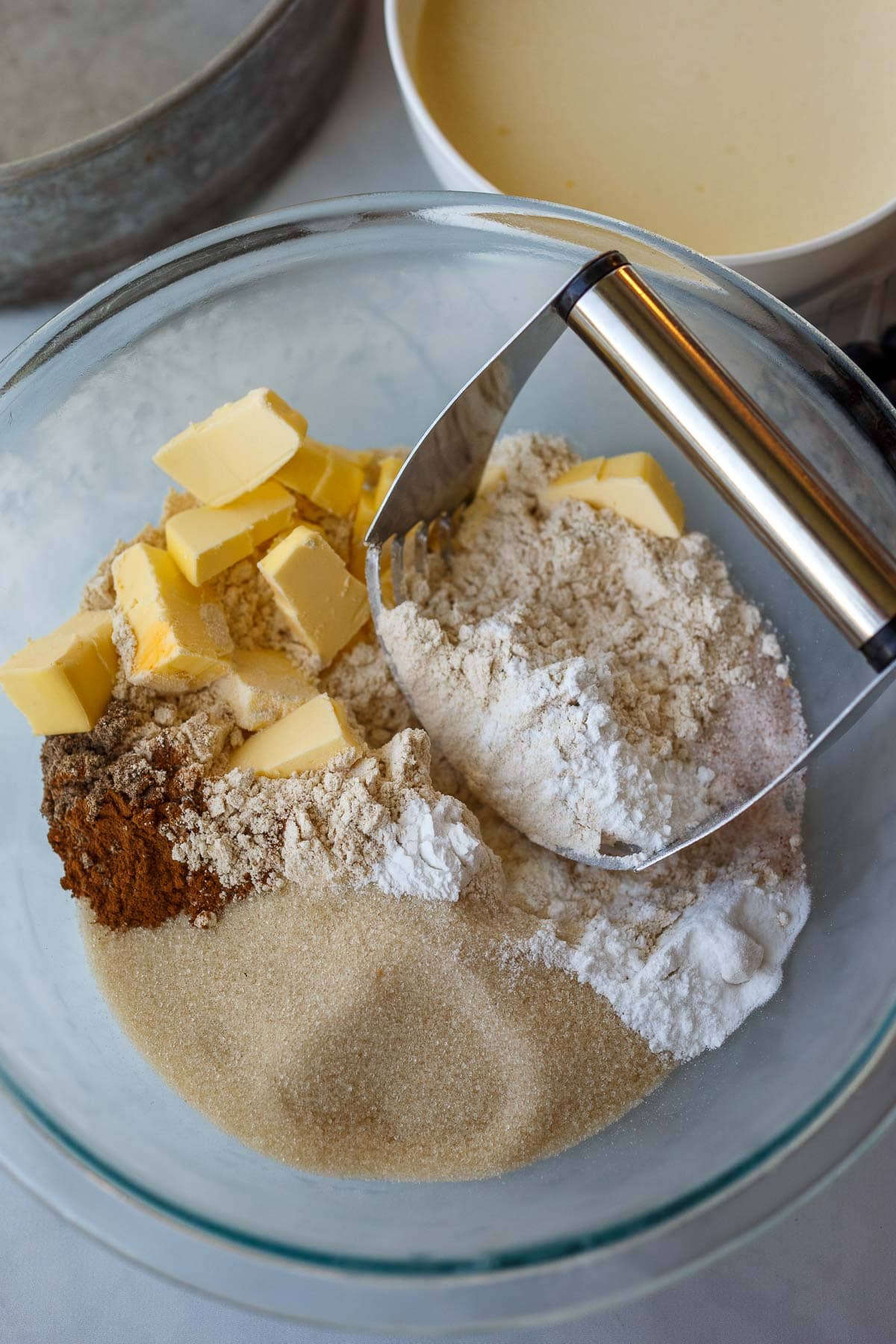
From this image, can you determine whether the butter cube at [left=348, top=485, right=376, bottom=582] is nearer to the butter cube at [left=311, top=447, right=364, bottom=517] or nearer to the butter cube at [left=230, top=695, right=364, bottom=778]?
the butter cube at [left=311, top=447, right=364, bottom=517]

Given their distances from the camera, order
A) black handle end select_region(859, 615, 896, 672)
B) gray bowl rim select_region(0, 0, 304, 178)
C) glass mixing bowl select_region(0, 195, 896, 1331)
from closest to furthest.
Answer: black handle end select_region(859, 615, 896, 672)
glass mixing bowl select_region(0, 195, 896, 1331)
gray bowl rim select_region(0, 0, 304, 178)

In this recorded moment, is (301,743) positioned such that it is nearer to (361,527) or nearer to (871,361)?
(361,527)

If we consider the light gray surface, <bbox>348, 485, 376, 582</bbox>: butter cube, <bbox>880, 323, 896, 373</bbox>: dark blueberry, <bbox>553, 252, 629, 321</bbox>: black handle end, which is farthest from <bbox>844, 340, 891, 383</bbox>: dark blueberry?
the light gray surface

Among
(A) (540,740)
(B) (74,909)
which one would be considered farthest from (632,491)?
(B) (74,909)

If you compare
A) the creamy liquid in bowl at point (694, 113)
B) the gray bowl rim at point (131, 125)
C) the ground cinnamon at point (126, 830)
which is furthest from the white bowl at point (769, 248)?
the ground cinnamon at point (126, 830)

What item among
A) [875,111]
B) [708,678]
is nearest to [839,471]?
[708,678]

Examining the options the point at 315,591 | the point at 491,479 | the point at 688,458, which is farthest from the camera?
the point at 491,479
